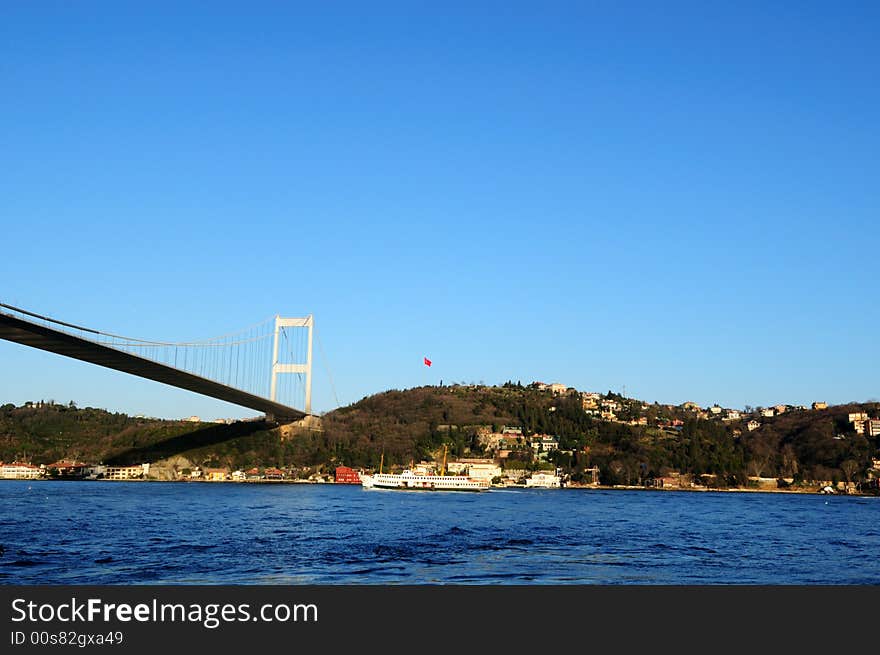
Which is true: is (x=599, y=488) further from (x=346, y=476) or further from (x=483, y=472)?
(x=346, y=476)

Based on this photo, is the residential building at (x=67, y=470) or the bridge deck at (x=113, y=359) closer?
the bridge deck at (x=113, y=359)

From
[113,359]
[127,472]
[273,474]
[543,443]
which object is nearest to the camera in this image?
[113,359]

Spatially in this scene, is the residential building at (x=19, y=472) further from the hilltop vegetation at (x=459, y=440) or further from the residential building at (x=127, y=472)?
the residential building at (x=127, y=472)

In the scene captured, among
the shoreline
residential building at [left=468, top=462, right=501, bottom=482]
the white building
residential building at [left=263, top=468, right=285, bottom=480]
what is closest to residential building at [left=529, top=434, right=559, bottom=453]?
the shoreline

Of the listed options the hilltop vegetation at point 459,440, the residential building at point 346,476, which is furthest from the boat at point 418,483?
the hilltop vegetation at point 459,440

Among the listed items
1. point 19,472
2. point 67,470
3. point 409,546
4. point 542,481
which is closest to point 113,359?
point 409,546
